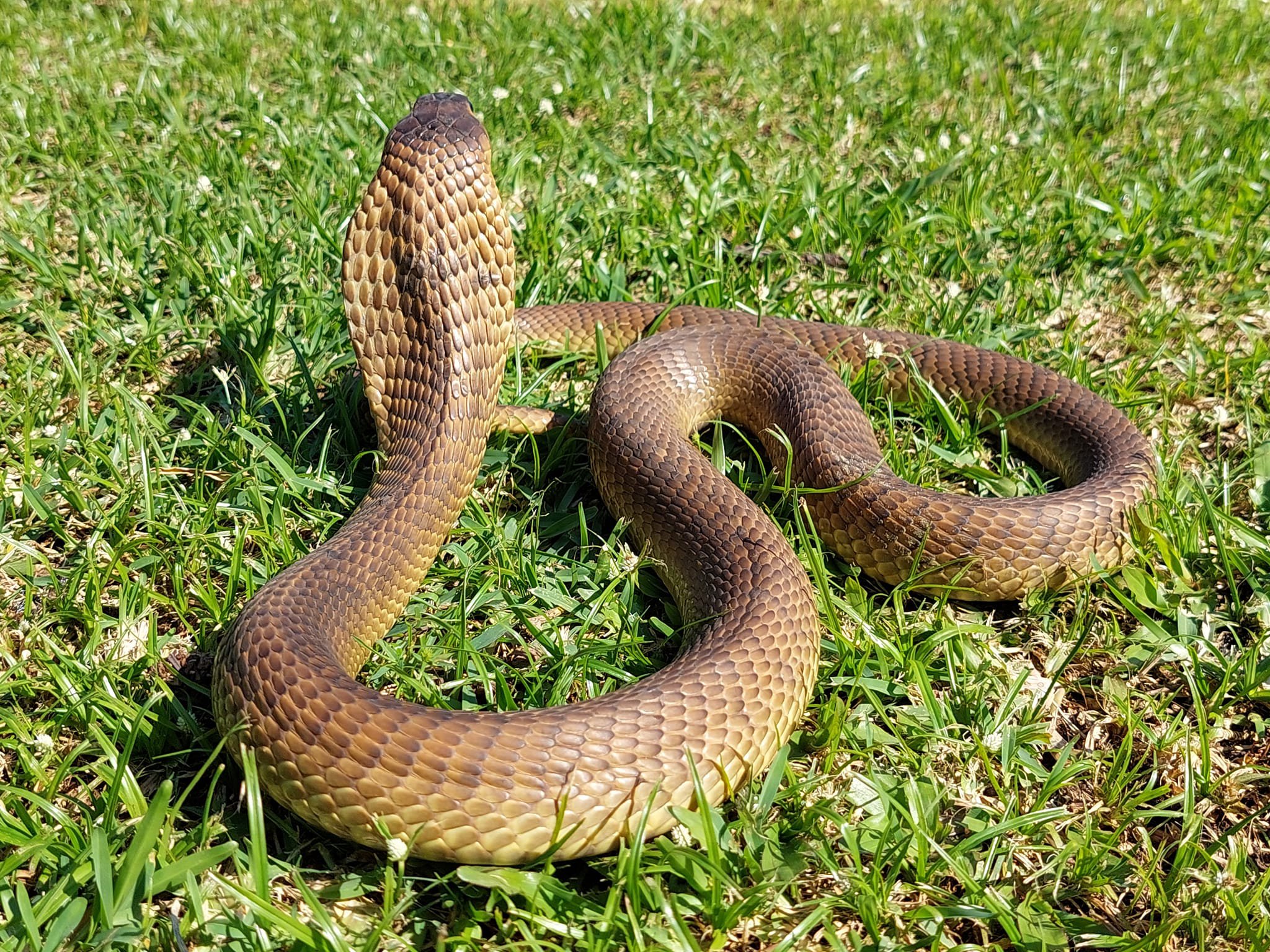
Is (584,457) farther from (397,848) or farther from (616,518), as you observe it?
(397,848)

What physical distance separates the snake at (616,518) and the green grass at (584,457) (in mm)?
120

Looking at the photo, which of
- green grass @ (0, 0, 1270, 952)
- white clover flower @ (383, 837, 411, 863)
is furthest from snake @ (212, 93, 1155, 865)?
green grass @ (0, 0, 1270, 952)

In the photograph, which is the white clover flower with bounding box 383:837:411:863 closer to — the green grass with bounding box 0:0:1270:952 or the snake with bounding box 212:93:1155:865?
the snake with bounding box 212:93:1155:865

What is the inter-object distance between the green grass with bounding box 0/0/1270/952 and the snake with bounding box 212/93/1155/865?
0.12m

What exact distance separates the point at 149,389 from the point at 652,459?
1.93 metres

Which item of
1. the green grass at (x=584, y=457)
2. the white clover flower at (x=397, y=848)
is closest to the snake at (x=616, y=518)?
the white clover flower at (x=397, y=848)

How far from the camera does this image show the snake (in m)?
2.31

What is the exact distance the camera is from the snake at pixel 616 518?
2311 mm

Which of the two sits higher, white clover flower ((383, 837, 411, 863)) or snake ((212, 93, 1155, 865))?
snake ((212, 93, 1155, 865))

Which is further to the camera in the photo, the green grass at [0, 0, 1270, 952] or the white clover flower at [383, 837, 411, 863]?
the green grass at [0, 0, 1270, 952]

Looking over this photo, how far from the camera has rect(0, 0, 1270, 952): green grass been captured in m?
2.39

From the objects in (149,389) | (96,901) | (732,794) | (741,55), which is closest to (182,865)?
(96,901)

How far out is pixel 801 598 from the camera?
291 centimetres

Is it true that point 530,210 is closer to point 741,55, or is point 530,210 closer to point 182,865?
point 741,55
